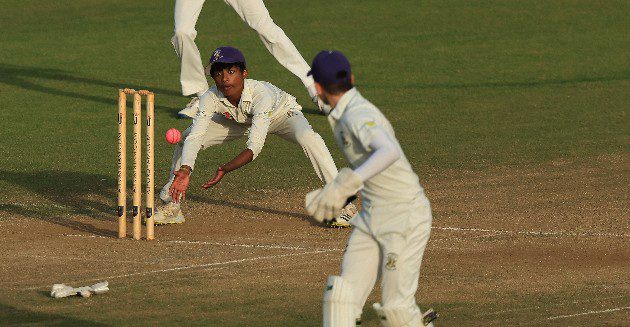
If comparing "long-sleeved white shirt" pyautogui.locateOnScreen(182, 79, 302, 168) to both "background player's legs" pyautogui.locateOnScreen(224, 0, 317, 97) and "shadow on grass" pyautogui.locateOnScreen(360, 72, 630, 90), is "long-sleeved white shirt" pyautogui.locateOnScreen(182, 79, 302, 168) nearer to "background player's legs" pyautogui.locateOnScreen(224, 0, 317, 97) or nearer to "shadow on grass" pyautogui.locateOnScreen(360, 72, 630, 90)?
"background player's legs" pyautogui.locateOnScreen(224, 0, 317, 97)

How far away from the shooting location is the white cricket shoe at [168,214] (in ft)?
42.6

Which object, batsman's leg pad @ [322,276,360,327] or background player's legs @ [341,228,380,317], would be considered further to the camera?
background player's legs @ [341,228,380,317]

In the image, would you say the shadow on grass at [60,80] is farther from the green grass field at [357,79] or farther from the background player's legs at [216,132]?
the background player's legs at [216,132]

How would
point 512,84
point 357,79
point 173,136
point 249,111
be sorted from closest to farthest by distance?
point 173,136, point 249,111, point 512,84, point 357,79

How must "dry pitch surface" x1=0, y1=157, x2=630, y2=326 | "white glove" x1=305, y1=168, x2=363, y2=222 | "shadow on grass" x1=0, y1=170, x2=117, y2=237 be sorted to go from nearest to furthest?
"white glove" x1=305, y1=168, x2=363, y2=222 < "dry pitch surface" x1=0, y1=157, x2=630, y2=326 < "shadow on grass" x1=0, y1=170, x2=117, y2=237

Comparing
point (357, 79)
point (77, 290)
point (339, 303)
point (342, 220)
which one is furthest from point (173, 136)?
point (357, 79)

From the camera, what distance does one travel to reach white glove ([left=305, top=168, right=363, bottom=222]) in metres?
7.49

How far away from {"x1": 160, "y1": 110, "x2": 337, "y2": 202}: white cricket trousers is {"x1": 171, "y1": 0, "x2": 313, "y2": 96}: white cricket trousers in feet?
8.39

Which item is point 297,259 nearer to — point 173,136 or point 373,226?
point 173,136

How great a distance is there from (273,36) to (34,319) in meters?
7.07

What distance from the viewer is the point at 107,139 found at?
18.0 metres

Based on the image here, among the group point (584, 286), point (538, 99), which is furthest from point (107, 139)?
point (584, 286)

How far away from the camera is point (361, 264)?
790cm

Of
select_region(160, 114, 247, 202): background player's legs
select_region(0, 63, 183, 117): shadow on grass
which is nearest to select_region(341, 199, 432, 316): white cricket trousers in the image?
select_region(160, 114, 247, 202): background player's legs
